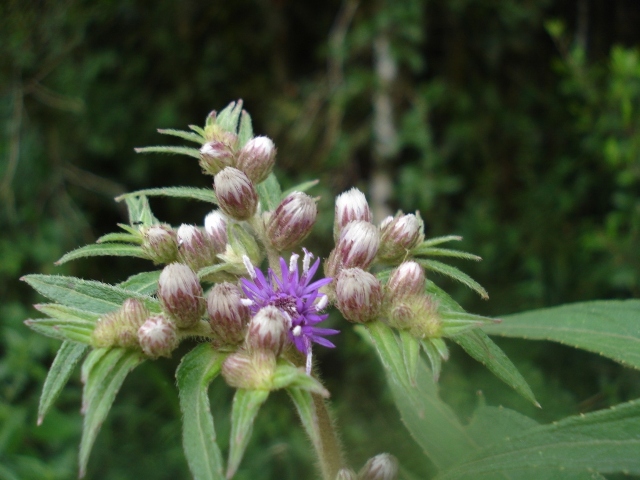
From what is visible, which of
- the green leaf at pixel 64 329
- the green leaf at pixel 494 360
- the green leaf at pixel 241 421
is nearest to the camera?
the green leaf at pixel 241 421

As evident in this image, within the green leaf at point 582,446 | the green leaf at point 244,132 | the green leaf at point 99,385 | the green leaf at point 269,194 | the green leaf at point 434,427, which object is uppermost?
the green leaf at point 244,132

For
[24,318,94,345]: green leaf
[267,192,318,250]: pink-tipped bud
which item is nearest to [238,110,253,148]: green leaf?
[267,192,318,250]: pink-tipped bud

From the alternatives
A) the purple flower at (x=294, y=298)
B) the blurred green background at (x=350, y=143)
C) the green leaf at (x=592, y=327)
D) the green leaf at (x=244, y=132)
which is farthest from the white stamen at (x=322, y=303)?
the blurred green background at (x=350, y=143)

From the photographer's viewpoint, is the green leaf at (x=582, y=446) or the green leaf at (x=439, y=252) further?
the green leaf at (x=439, y=252)

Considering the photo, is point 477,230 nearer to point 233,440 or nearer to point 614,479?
point 614,479

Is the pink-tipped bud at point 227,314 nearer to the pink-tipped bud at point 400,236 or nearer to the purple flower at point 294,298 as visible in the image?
the purple flower at point 294,298

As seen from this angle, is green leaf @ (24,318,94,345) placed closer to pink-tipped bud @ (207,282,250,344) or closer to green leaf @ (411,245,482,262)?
pink-tipped bud @ (207,282,250,344)

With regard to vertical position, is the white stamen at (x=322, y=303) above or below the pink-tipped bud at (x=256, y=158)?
below
